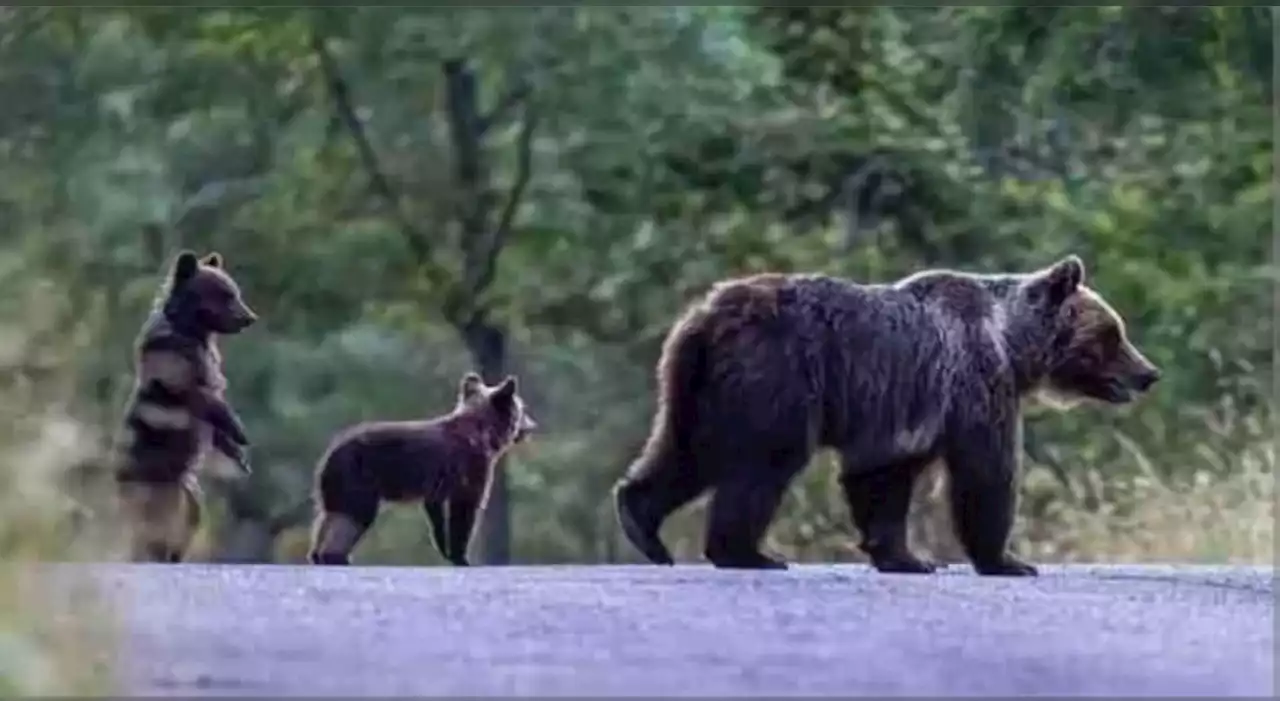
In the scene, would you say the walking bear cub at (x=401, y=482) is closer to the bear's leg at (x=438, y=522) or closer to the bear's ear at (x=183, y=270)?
the bear's leg at (x=438, y=522)

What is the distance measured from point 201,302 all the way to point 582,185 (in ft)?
29.8

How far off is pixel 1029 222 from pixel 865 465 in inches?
406

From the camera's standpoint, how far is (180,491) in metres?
11.4

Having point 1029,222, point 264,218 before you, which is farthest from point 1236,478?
point 264,218

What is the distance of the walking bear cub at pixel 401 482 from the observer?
1185cm

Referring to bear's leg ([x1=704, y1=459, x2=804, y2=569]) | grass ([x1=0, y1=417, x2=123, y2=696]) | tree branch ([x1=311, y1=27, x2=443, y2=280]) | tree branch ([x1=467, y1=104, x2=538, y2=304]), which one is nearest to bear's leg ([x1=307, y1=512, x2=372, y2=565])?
bear's leg ([x1=704, y1=459, x2=804, y2=569])

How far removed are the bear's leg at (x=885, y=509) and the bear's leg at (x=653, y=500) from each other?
21.1 inches

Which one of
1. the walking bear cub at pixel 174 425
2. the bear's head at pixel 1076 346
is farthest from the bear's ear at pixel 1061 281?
the walking bear cub at pixel 174 425

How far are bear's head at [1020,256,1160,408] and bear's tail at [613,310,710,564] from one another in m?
1.39

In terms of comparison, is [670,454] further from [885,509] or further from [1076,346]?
[1076,346]

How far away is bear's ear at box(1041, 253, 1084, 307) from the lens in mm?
10742

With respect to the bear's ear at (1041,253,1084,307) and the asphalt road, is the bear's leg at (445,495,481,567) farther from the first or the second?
the bear's ear at (1041,253,1084,307)

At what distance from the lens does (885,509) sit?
10.4 meters

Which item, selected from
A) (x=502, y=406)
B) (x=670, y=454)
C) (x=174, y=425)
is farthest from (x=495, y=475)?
(x=670, y=454)
